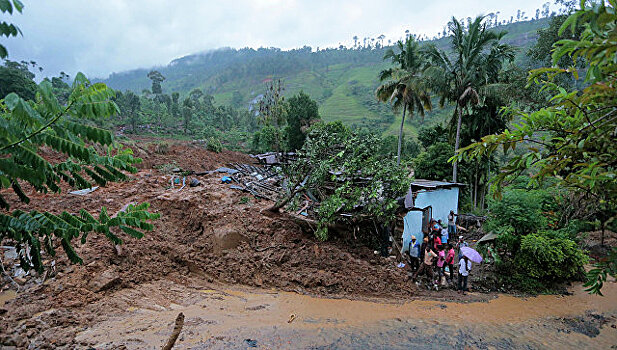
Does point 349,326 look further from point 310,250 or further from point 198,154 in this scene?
point 198,154

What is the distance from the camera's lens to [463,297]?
879 cm

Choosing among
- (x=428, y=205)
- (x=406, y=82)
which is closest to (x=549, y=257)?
(x=428, y=205)

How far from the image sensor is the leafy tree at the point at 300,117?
29.2 m

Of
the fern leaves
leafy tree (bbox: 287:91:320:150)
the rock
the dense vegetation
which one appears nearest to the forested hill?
leafy tree (bbox: 287:91:320:150)

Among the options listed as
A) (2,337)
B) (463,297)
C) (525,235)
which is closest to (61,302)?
(2,337)

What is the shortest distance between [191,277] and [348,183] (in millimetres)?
5707

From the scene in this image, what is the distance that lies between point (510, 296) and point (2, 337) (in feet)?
38.6

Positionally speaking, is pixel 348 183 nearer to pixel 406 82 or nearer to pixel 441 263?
pixel 441 263

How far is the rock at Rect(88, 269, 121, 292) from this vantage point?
702 cm

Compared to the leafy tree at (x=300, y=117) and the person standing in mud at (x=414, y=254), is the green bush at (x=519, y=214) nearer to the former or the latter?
the person standing in mud at (x=414, y=254)

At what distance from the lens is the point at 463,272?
8938 millimetres

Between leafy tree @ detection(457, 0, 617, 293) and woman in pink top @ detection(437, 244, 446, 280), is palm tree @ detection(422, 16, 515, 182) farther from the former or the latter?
leafy tree @ detection(457, 0, 617, 293)

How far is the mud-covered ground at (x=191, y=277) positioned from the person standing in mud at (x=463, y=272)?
0.32 metres

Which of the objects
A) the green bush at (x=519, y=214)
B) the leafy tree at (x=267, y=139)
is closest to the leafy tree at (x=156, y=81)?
the leafy tree at (x=267, y=139)
